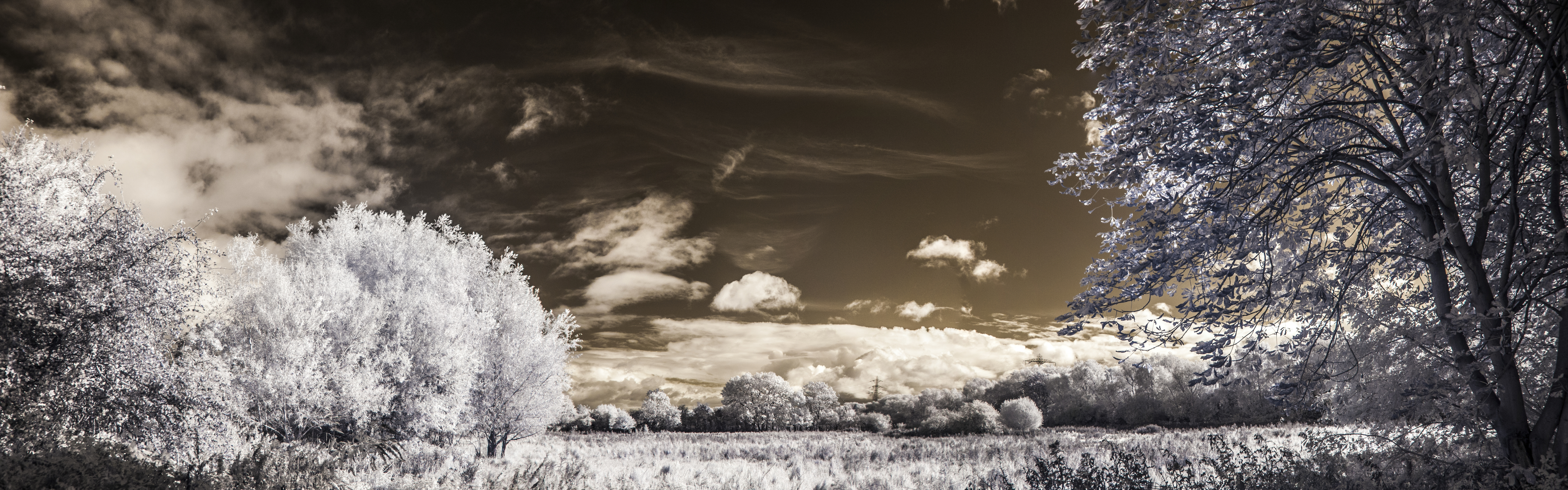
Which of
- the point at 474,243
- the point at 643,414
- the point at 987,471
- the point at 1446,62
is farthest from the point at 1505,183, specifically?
the point at 643,414

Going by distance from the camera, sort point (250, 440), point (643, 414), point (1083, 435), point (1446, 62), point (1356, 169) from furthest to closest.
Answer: point (643, 414) → point (1083, 435) → point (250, 440) → point (1356, 169) → point (1446, 62)

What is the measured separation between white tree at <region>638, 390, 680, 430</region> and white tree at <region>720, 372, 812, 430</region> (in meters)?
4.54

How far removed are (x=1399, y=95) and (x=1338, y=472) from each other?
4618mm

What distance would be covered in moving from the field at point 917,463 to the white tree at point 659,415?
2624 cm

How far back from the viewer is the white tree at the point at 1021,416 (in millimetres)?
37812

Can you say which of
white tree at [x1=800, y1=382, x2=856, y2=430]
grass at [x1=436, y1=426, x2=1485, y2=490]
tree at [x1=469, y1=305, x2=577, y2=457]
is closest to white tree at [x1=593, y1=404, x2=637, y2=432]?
white tree at [x1=800, y1=382, x2=856, y2=430]

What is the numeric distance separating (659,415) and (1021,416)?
32.9 m

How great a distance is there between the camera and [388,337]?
16.8m

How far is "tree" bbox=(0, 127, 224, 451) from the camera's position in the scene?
10.4m

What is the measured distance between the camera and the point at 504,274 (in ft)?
65.3

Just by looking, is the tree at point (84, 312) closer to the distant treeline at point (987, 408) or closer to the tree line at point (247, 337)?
the tree line at point (247, 337)

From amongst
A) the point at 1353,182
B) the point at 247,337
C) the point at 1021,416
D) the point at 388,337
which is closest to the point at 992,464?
the point at 1353,182

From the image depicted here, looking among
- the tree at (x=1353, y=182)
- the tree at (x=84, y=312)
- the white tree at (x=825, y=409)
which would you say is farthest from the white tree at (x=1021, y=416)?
the tree at (x=84, y=312)

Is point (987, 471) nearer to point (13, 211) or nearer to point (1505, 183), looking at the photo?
point (1505, 183)
